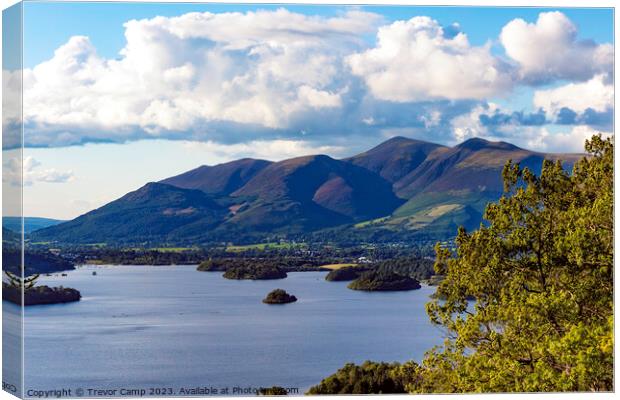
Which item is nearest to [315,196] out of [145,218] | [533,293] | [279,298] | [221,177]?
[279,298]

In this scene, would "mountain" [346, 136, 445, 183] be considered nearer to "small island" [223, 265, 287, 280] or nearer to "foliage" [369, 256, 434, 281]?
"foliage" [369, 256, 434, 281]

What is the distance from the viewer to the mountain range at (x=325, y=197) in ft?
36.2

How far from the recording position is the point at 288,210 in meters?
12.3

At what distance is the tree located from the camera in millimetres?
7703

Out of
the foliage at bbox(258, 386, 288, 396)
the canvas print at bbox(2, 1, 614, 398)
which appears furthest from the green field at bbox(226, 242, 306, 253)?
the foliage at bbox(258, 386, 288, 396)

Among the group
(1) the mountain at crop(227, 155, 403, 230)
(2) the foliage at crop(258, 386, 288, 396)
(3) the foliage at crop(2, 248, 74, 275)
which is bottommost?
(2) the foliage at crop(258, 386, 288, 396)

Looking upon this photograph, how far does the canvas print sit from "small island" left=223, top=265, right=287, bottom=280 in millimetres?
50

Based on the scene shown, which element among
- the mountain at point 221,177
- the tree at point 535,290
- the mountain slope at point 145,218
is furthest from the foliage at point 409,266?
the tree at point 535,290

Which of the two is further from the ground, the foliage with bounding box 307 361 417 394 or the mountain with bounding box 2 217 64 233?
the mountain with bounding box 2 217 64 233

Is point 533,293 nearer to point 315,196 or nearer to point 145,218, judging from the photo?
point 315,196

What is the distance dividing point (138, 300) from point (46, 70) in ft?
13.2

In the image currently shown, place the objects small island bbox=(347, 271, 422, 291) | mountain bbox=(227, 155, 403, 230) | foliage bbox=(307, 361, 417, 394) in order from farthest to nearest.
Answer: mountain bbox=(227, 155, 403, 230) < small island bbox=(347, 271, 422, 291) < foliage bbox=(307, 361, 417, 394)

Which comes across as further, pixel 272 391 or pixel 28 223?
pixel 28 223

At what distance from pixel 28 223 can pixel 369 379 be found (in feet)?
11.1
